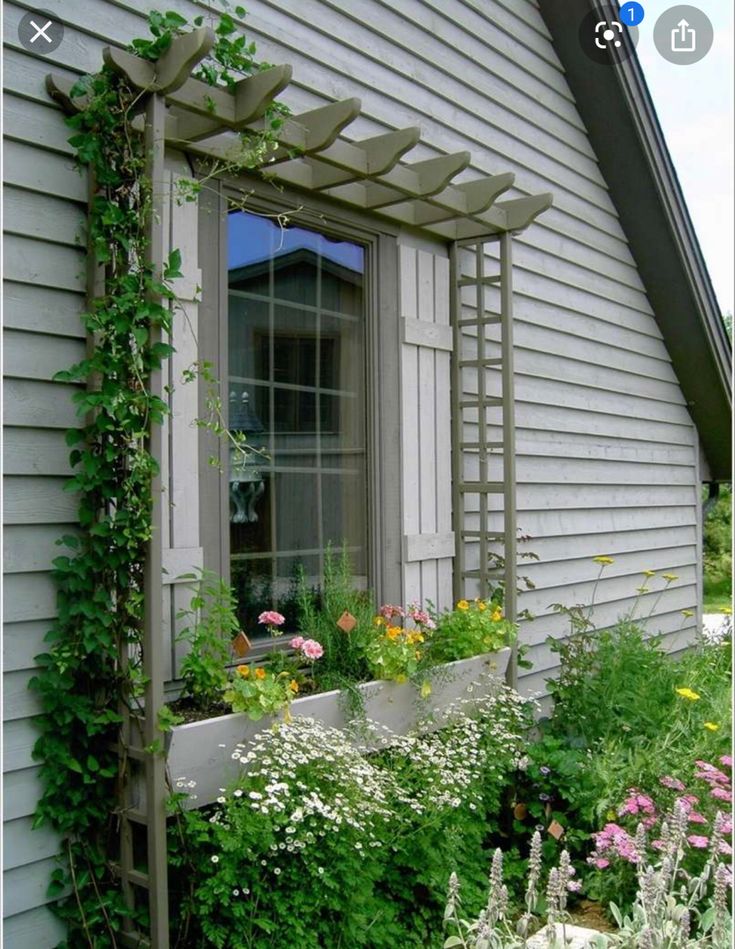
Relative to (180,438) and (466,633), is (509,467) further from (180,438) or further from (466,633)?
(180,438)

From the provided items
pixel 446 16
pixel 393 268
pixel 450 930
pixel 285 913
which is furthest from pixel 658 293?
pixel 285 913

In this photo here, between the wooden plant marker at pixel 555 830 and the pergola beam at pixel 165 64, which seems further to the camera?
the wooden plant marker at pixel 555 830

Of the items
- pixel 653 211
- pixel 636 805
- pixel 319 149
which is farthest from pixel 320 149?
pixel 653 211

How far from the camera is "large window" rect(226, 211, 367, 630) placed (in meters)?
3.46

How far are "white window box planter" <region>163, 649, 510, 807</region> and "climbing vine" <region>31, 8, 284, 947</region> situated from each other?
0.20 metres

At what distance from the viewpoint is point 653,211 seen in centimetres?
612

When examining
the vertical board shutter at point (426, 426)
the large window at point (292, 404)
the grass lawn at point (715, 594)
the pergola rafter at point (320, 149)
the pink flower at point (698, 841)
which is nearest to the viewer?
the pergola rafter at point (320, 149)

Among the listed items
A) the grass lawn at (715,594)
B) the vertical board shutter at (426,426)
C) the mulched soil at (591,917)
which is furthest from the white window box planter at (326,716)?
the grass lawn at (715,594)

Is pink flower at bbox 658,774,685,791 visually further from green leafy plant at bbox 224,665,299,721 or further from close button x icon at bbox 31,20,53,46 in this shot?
close button x icon at bbox 31,20,53,46

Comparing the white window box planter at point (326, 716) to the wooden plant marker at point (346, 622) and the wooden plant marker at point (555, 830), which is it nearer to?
the wooden plant marker at point (346, 622)

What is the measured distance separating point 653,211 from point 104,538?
465 centimetres

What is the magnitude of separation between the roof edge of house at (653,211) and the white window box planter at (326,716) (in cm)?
338

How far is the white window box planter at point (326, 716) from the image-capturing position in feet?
8.96

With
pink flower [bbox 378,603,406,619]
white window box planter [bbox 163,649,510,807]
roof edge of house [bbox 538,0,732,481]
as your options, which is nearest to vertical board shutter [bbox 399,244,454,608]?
pink flower [bbox 378,603,406,619]
